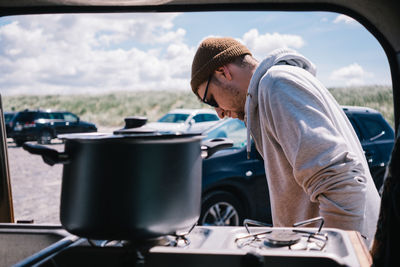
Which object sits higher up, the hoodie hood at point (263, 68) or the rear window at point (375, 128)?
the hoodie hood at point (263, 68)

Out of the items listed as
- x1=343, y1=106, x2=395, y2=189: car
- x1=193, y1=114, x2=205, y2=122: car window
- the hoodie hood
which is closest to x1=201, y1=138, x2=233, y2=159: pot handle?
the hoodie hood

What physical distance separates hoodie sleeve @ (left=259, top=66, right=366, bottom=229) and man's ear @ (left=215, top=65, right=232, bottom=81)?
1.97ft

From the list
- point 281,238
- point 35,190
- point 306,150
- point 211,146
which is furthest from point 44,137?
point 281,238

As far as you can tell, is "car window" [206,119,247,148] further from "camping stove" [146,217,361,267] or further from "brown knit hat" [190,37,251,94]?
"camping stove" [146,217,361,267]

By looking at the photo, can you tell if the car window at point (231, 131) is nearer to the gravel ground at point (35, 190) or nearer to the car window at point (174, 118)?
the gravel ground at point (35, 190)

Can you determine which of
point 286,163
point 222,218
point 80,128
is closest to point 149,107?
point 80,128

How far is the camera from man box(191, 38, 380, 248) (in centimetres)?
161

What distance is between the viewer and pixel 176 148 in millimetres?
971

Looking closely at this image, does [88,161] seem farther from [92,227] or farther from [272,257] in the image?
[272,257]

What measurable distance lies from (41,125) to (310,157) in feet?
62.9

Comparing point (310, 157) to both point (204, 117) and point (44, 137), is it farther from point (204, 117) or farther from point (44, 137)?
point (44, 137)

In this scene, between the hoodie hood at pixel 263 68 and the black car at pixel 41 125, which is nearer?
the hoodie hood at pixel 263 68

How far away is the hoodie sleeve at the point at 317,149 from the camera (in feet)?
5.25

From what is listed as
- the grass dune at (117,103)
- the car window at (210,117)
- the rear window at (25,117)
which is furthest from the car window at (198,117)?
the grass dune at (117,103)
